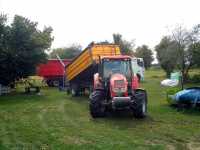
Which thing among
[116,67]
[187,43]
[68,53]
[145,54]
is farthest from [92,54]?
[145,54]

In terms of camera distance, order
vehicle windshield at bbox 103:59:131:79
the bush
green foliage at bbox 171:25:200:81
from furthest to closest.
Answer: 1. the bush
2. green foliage at bbox 171:25:200:81
3. vehicle windshield at bbox 103:59:131:79

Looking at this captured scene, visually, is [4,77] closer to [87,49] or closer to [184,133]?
[87,49]

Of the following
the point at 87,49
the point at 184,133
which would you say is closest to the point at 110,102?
the point at 184,133

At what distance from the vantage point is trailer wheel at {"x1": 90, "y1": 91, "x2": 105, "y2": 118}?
14.3 m

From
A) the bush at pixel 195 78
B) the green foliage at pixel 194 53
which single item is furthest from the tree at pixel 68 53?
the green foliage at pixel 194 53

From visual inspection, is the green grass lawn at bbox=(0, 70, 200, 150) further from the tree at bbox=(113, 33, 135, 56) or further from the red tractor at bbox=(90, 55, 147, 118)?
the tree at bbox=(113, 33, 135, 56)

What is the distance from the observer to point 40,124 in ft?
42.9

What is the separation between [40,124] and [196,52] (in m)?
27.5

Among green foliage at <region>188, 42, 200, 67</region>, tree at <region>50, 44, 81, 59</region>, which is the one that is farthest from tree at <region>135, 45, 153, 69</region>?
green foliage at <region>188, 42, 200, 67</region>

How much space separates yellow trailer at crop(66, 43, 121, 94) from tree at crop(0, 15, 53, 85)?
326 cm

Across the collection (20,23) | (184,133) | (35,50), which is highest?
(20,23)

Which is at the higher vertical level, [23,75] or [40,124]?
[23,75]

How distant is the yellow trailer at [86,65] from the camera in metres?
20.8

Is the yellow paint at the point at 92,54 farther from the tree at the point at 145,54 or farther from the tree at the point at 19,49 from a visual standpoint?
the tree at the point at 145,54
